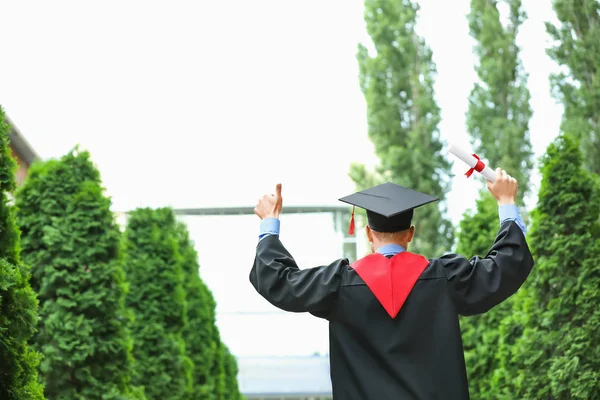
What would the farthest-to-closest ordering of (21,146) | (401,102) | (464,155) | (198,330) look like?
(401,102) → (21,146) → (198,330) → (464,155)

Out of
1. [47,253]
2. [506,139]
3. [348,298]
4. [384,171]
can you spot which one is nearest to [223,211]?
[384,171]

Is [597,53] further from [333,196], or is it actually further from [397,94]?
[333,196]

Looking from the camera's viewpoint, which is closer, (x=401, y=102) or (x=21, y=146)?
(x=21, y=146)

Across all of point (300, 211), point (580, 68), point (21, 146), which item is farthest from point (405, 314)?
point (300, 211)

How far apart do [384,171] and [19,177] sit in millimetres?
8893

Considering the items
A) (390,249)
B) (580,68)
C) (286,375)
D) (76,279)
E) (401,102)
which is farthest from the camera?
(286,375)

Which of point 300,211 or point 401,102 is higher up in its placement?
point 401,102

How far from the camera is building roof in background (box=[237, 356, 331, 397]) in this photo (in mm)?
24109

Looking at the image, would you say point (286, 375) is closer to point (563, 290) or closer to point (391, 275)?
point (563, 290)

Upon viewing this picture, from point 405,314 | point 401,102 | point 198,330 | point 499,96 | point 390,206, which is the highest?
point 401,102

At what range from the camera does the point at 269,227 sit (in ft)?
13.4

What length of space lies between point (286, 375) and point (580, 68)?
11.6 metres

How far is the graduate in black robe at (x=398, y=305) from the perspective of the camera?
3.85 m

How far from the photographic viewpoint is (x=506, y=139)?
68.2 feet
